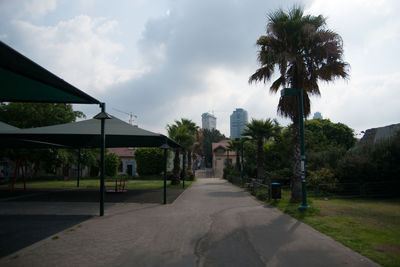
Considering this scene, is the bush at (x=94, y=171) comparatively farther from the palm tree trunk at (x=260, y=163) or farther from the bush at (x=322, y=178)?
the bush at (x=322, y=178)

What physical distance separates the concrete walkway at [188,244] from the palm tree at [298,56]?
18.9 ft

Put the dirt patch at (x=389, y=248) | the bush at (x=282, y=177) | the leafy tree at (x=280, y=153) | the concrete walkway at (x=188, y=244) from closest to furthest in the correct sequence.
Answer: the concrete walkway at (x=188, y=244)
the dirt patch at (x=389, y=248)
the bush at (x=282, y=177)
the leafy tree at (x=280, y=153)

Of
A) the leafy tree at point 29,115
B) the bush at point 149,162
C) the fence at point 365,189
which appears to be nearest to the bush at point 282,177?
the fence at point 365,189

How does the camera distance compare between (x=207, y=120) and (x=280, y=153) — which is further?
(x=207, y=120)

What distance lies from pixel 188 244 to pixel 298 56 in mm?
10190

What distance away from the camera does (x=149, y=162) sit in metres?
36.8

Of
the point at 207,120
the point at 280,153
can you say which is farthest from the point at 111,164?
the point at 207,120

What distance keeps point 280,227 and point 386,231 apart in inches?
103

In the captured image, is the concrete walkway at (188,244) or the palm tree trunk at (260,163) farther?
the palm tree trunk at (260,163)

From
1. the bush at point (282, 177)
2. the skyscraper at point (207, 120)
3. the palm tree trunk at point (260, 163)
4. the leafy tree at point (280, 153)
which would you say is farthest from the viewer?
the skyscraper at point (207, 120)

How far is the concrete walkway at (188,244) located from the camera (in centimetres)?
488

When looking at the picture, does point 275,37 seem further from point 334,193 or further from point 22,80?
point 22,80

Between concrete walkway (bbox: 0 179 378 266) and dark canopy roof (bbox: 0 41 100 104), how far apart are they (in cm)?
369

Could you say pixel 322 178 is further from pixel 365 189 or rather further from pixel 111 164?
pixel 111 164
